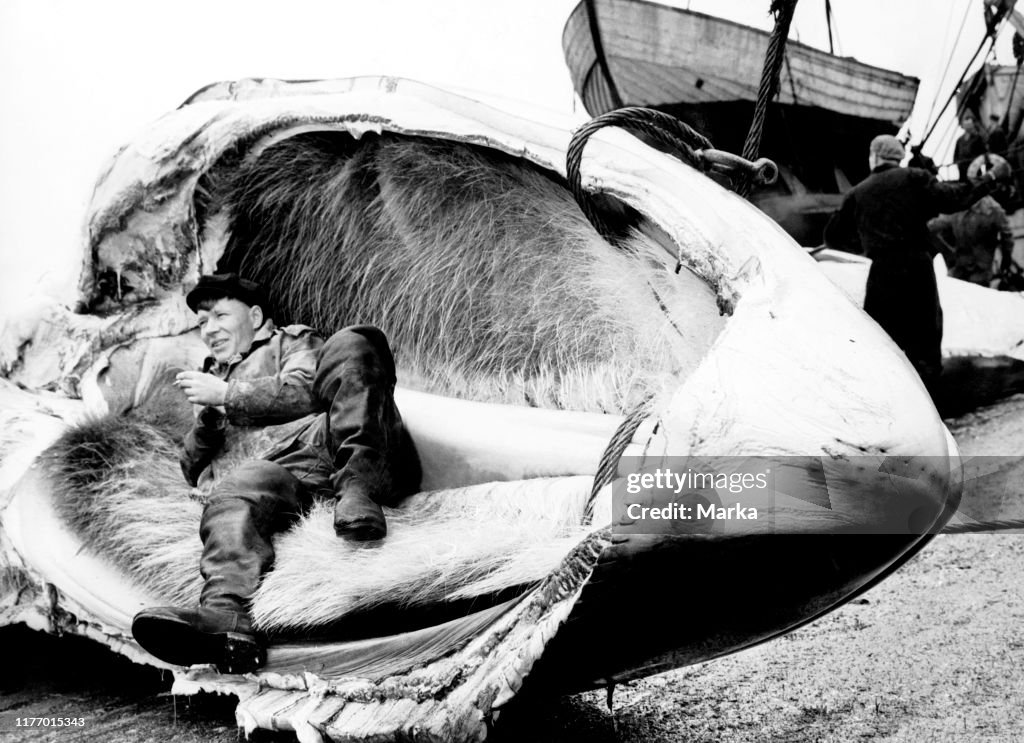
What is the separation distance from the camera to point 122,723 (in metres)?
1.22

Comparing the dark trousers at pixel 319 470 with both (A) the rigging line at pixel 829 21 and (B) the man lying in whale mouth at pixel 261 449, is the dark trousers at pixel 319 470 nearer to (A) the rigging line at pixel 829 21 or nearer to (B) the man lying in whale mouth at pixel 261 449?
(B) the man lying in whale mouth at pixel 261 449

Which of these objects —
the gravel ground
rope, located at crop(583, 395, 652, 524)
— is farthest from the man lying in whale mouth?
rope, located at crop(583, 395, 652, 524)

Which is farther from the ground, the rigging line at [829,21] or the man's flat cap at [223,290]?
the rigging line at [829,21]

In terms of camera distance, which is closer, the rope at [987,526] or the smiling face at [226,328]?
the smiling face at [226,328]

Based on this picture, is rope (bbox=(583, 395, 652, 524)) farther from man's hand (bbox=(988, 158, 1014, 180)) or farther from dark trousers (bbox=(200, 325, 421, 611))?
man's hand (bbox=(988, 158, 1014, 180))

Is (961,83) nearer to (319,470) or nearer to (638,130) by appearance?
(638,130)

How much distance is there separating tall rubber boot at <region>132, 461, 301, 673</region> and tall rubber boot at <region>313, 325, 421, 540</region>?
77 millimetres

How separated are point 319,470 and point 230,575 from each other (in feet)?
0.60

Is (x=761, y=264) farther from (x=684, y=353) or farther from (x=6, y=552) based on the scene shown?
(x=6, y=552)

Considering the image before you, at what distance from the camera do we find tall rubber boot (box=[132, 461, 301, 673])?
3.32 ft

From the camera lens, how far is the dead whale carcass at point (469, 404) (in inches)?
30.9

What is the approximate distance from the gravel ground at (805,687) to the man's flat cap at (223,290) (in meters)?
0.49

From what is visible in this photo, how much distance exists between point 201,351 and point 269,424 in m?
0.25

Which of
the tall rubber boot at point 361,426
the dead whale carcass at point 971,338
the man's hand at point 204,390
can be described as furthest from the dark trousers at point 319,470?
the dead whale carcass at point 971,338
